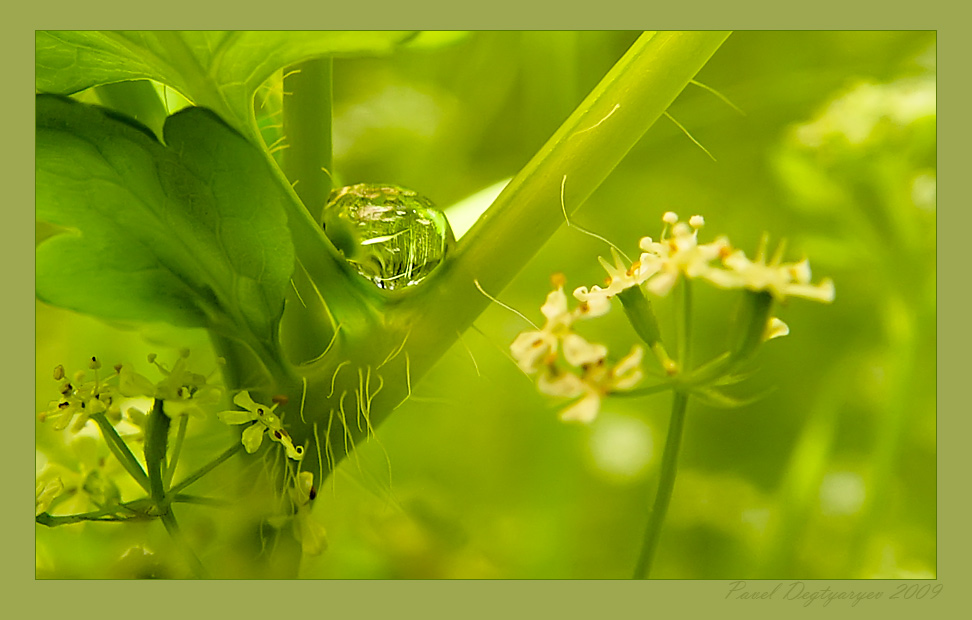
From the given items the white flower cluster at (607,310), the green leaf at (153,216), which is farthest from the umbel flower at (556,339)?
the green leaf at (153,216)

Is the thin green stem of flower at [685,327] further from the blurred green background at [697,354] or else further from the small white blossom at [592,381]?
the blurred green background at [697,354]

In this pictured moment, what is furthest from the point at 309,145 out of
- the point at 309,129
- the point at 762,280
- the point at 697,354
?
A: the point at 697,354

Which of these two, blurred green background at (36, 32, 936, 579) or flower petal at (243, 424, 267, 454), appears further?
blurred green background at (36, 32, 936, 579)

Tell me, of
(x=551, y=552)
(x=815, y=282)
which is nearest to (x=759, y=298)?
(x=551, y=552)

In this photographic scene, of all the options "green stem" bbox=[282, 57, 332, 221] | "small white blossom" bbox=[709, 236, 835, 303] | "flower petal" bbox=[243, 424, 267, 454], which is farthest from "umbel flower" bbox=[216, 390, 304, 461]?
"small white blossom" bbox=[709, 236, 835, 303]

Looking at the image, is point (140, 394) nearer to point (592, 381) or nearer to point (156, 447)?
point (156, 447)

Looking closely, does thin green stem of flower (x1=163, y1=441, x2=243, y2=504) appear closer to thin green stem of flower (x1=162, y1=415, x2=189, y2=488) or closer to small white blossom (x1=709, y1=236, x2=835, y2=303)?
thin green stem of flower (x1=162, y1=415, x2=189, y2=488)
